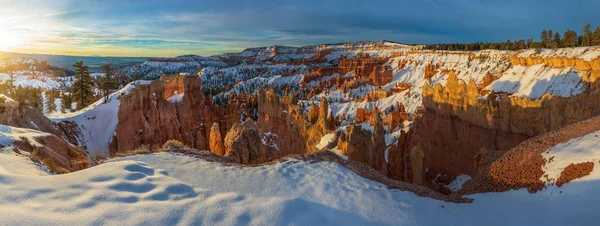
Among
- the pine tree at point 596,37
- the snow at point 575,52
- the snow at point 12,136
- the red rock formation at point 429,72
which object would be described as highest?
the pine tree at point 596,37

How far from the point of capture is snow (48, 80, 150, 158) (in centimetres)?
2789

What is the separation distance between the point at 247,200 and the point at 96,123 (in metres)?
28.0

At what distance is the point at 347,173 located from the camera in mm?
10898

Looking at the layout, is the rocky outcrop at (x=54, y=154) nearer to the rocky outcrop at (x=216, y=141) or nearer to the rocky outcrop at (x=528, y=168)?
the rocky outcrop at (x=216, y=141)

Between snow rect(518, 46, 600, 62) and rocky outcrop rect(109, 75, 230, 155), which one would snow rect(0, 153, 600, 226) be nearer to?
rocky outcrop rect(109, 75, 230, 155)

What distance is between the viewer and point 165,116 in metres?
33.8

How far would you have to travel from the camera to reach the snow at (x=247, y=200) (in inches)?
269

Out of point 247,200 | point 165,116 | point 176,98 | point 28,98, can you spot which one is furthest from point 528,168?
point 28,98

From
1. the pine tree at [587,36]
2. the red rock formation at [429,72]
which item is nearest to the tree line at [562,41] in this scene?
the pine tree at [587,36]

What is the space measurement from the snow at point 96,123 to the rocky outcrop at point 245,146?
53.4ft

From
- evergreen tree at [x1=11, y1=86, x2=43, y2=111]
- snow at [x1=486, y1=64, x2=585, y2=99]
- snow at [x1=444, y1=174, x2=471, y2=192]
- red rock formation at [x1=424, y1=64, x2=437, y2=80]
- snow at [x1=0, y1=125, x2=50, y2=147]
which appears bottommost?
snow at [x1=444, y1=174, x2=471, y2=192]

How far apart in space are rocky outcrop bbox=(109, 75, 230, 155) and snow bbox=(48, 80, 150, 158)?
92cm

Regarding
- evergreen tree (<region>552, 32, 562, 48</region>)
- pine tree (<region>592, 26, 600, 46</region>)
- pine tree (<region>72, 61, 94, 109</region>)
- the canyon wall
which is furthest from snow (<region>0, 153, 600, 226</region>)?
evergreen tree (<region>552, 32, 562, 48</region>)

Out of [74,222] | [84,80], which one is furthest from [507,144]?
[84,80]
